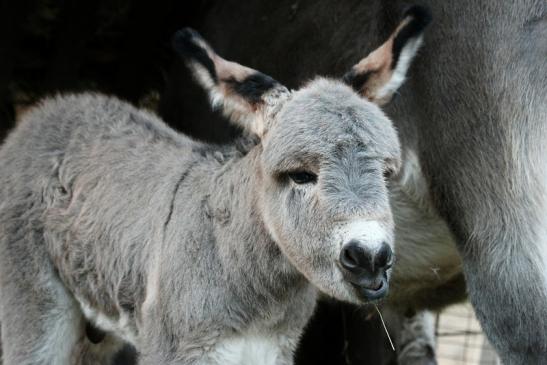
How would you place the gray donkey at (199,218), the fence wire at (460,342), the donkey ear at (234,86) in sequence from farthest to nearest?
the fence wire at (460,342) → the donkey ear at (234,86) → the gray donkey at (199,218)

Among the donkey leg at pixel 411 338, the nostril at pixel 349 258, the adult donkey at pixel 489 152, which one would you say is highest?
the nostril at pixel 349 258

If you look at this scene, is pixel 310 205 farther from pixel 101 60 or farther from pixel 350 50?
pixel 101 60

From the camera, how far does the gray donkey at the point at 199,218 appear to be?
11.4 ft

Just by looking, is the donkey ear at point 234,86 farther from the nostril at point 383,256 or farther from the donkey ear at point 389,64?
the nostril at point 383,256

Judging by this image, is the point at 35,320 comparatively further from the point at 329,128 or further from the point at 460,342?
the point at 460,342

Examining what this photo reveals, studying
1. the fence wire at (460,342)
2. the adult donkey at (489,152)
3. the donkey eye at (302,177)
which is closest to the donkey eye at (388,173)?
the donkey eye at (302,177)

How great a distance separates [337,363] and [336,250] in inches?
145

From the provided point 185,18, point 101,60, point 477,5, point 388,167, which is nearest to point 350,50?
point 477,5

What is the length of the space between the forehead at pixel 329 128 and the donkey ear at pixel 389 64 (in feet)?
0.40

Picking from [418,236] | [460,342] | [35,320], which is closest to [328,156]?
[35,320]

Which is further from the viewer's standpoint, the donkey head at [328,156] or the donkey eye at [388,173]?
the donkey eye at [388,173]

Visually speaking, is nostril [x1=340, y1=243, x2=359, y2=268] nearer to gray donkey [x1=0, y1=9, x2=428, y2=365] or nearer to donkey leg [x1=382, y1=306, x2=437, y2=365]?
gray donkey [x1=0, y1=9, x2=428, y2=365]

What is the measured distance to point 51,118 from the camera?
4637mm

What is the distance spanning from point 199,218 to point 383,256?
987 millimetres
